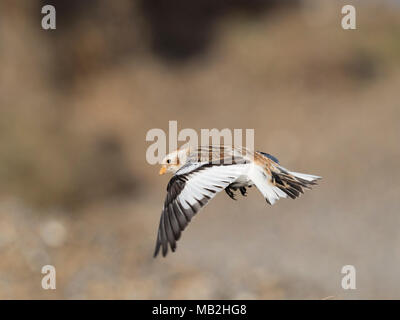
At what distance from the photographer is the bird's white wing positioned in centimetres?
214

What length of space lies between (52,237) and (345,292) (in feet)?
10.1

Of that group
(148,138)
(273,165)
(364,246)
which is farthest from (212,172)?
(148,138)

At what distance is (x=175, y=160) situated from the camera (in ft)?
8.54

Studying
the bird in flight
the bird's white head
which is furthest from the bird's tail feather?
the bird's white head

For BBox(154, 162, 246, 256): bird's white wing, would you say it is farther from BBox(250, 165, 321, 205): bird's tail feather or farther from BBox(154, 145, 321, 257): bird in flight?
BBox(250, 165, 321, 205): bird's tail feather

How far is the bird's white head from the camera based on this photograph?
259cm

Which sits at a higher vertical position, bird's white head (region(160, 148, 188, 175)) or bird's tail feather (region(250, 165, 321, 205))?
bird's white head (region(160, 148, 188, 175))

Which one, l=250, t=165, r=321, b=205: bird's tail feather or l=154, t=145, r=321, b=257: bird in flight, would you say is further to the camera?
l=250, t=165, r=321, b=205: bird's tail feather

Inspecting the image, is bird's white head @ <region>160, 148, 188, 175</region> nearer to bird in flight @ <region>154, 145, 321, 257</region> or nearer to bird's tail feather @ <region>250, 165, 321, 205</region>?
bird in flight @ <region>154, 145, 321, 257</region>

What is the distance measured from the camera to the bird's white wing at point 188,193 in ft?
7.04

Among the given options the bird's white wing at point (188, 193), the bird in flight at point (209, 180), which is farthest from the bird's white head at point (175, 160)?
the bird's white wing at point (188, 193)

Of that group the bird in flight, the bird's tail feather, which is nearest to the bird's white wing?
the bird in flight

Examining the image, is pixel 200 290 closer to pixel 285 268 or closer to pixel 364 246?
pixel 285 268

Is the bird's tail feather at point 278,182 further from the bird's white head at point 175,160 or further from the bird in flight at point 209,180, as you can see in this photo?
the bird's white head at point 175,160
